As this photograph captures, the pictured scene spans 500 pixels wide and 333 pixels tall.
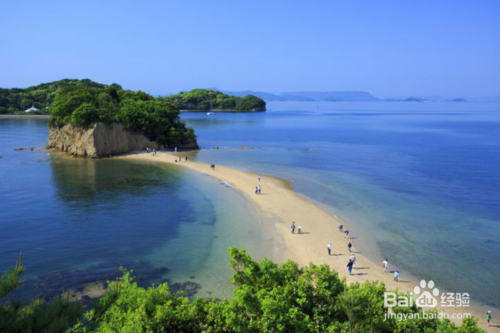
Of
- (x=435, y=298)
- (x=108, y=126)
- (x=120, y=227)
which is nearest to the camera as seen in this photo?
(x=435, y=298)

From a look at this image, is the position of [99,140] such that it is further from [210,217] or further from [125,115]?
[210,217]

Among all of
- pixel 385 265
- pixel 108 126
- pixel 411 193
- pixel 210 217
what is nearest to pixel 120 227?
pixel 210 217

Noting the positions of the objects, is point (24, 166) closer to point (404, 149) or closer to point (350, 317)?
point (350, 317)

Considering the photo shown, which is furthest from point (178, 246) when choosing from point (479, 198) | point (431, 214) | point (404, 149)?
point (404, 149)

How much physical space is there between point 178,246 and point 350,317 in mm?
20291

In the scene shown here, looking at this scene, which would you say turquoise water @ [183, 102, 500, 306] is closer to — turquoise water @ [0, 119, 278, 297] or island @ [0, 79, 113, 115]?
turquoise water @ [0, 119, 278, 297]

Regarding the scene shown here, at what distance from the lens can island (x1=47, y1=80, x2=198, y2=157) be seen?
7288 centimetres

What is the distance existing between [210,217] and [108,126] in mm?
43546

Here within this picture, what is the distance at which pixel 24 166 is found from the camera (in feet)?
213

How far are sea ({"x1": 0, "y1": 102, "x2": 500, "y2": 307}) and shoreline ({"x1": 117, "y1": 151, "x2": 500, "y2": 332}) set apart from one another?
1.27 meters

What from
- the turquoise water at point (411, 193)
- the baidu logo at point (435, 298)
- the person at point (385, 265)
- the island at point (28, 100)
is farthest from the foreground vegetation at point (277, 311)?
the island at point (28, 100)

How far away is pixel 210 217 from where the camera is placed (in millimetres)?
40188

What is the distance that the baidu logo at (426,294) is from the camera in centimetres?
2359

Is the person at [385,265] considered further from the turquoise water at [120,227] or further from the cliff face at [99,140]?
the cliff face at [99,140]
